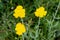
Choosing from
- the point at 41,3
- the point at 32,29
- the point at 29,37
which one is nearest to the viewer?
the point at 29,37

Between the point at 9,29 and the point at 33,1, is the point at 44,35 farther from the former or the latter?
the point at 33,1

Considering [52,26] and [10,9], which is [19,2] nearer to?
[10,9]

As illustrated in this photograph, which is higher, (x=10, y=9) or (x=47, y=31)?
(x=10, y=9)

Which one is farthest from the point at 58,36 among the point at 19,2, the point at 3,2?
the point at 3,2

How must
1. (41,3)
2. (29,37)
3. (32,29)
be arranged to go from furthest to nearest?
1. (41,3)
2. (32,29)
3. (29,37)

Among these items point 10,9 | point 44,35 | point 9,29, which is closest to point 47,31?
point 44,35

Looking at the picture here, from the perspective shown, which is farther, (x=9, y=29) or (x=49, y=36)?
(x=9, y=29)
